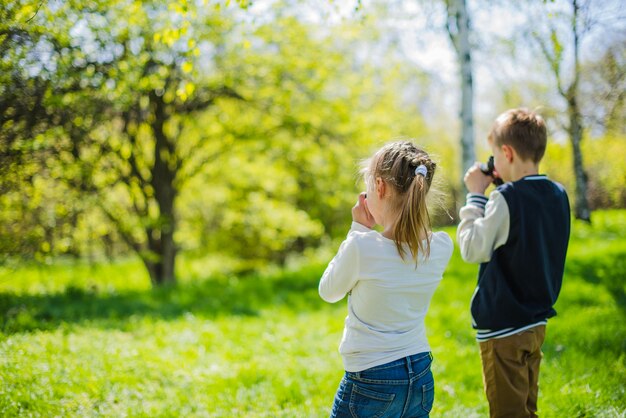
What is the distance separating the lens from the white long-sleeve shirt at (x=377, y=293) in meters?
2.04

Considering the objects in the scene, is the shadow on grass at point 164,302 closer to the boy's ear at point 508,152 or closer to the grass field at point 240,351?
the grass field at point 240,351

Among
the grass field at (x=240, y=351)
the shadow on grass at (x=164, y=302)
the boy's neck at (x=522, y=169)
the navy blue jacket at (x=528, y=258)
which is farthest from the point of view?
the shadow on grass at (x=164, y=302)

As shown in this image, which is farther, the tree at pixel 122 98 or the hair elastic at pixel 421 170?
the tree at pixel 122 98

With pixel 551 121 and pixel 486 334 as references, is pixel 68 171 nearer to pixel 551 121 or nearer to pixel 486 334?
pixel 486 334

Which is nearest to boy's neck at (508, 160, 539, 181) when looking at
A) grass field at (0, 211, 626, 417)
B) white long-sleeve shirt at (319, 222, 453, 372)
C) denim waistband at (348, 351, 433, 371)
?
white long-sleeve shirt at (319, 222, 453, 372)

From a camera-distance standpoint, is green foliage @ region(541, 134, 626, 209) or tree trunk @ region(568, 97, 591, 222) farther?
tree trunk @ region(568, 97, 591, 222)

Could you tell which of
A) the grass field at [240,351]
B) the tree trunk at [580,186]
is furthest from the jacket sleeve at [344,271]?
the tree trunk at [580,186]

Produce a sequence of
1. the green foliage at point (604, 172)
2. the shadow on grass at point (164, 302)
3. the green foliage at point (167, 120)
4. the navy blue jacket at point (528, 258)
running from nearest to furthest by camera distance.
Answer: the navy blue jacket at point (528, 258) → the green foliage at point (167, 120) → the shadow on grass at point (164, 302) → the green foliage at point (604, 172)

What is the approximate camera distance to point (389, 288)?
2047mm

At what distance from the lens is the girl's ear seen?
2105 millimetres

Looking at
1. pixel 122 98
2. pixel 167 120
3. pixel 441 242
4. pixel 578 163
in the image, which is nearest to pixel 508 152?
pixel 441 242

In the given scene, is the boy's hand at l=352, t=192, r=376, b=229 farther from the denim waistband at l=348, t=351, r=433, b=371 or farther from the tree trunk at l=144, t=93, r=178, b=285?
the tree trunk at l=144, t=93, r=178, b=285

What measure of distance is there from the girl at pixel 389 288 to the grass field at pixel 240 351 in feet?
4.64

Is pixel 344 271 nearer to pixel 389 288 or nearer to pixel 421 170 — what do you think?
pixel 389 288
